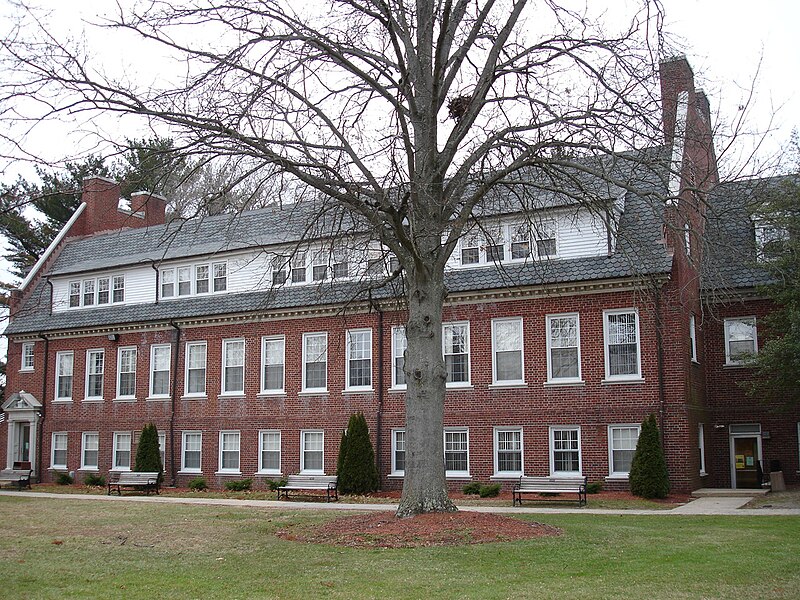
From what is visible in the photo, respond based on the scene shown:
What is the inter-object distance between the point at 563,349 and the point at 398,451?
6.27m

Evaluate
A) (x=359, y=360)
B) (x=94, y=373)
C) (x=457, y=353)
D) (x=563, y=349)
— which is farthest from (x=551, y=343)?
(x=94, y=373)

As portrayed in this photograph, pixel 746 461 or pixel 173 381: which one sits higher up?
pixel 173 381

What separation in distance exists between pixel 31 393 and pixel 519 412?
70.9 ft

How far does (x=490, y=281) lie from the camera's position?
26.7 metres

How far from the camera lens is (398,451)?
2797 centimetres

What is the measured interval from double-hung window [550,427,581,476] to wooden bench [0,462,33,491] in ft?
64.3

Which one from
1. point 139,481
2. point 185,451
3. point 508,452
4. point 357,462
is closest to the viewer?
point 508,452

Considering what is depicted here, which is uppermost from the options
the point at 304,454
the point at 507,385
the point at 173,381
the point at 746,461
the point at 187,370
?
the point at 187,370

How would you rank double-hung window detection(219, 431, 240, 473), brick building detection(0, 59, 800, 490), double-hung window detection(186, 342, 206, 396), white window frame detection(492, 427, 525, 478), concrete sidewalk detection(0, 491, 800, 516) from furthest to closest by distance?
double-hung window detection(186, 342, 206, 396), double-hung window detection(219, 431, 240, 473), white window frame detection(492, 427, 525, 478), brick building detection(0, 59, 800, 490), concrete sidewalk detection(0, 491, 800, 516)

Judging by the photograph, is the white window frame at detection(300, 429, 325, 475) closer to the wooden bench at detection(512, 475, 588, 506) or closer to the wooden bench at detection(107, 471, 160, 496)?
the wooden bench at detection(107, 471, 160, 496)

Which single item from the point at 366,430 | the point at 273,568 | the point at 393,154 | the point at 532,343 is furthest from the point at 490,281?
the point at 273,568

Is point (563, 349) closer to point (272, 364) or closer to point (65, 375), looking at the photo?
point (272, 364)

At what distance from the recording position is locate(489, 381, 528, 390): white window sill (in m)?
26.1

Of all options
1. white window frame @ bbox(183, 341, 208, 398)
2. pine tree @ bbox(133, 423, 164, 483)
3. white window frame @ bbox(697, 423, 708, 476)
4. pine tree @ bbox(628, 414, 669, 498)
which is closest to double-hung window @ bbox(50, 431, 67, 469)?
pine tree @ bbox(133, 423, 164, 483)
